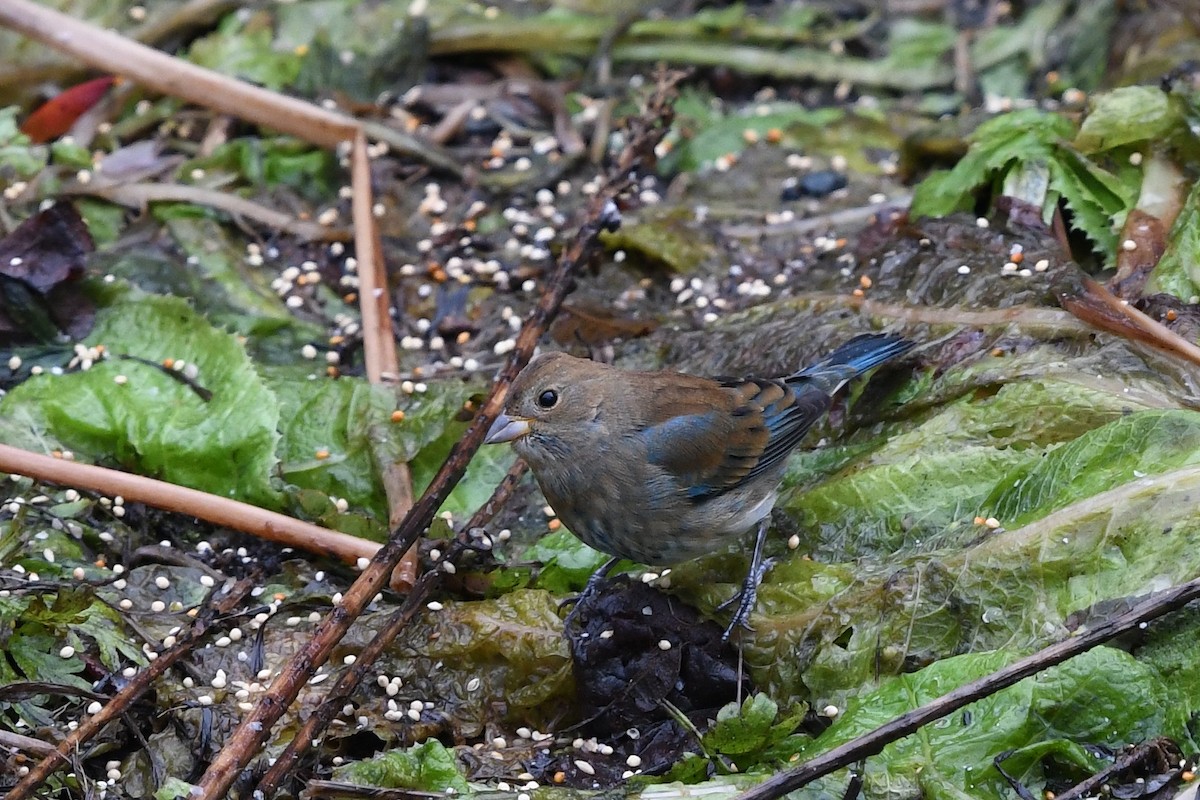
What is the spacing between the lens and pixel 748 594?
437cm

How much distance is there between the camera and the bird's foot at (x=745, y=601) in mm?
4301

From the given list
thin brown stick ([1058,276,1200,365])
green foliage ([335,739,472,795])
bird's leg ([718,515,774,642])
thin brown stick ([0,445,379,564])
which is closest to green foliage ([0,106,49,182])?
thin brown stick ([0,445,379,564])

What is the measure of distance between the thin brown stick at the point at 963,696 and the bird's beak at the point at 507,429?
1415 mm

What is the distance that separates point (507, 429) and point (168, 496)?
127cm

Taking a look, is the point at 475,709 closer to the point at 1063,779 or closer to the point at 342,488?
the point at 342,488

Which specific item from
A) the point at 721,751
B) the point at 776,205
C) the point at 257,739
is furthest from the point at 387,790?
the point at 776,205

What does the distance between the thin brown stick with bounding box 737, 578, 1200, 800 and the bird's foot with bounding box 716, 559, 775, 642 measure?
844 mm

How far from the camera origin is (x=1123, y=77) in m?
6.66

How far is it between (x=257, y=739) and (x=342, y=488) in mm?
1541

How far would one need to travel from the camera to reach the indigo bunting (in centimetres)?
438

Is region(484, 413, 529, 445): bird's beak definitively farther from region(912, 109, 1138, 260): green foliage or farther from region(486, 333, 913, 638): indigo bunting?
region(912, 109, 1138, 260): green foliage

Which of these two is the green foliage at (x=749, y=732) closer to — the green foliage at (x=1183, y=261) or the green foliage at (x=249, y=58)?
the green foliage at (x=1183, y=261)

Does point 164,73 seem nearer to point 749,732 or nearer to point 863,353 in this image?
point 863,353

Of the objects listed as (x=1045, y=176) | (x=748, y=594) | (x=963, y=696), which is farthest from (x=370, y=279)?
(x=963, y=696)
